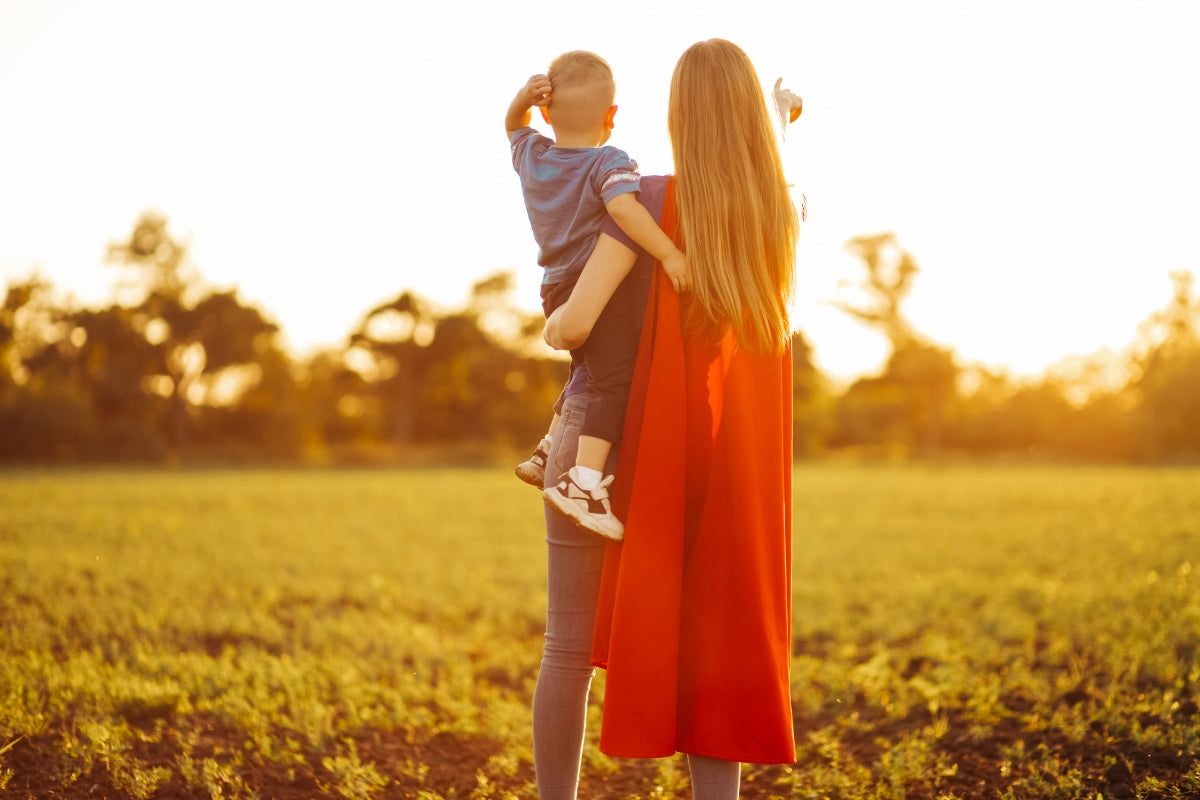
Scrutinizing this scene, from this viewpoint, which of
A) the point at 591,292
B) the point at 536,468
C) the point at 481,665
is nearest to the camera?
the point at 591,292

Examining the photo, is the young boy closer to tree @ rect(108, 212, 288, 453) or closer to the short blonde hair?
the short blonde hair

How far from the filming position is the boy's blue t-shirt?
249 cm

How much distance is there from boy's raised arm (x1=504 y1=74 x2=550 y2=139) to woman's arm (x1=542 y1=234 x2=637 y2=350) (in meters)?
0.43

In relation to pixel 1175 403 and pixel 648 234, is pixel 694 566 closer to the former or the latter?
pixel 648 234

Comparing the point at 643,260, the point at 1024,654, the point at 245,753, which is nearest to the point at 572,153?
the point at 643,260

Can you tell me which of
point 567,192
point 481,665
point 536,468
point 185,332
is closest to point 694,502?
point 536,468

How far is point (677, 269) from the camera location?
2.52 metres

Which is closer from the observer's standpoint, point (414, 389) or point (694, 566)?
point (694, 566)

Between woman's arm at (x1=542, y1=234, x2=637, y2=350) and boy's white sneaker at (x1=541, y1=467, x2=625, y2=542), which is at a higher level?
woman's arm at (x1=542, y1=234, x2=637, y2=350)

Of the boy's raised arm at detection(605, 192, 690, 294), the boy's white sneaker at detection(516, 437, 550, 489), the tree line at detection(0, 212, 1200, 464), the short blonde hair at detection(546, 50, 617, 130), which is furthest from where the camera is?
the tree line at detection(0, 212, 1200, 464)

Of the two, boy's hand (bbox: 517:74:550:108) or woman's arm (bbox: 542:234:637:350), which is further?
boy's hand (bbox: 517:74:550:108)

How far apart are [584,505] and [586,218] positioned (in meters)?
0.73

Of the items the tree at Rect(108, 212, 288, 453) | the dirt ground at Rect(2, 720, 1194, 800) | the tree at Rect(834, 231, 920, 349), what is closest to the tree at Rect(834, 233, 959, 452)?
the tree at Rect(834, 231, 920, 349)

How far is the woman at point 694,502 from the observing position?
2.50 metres
